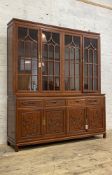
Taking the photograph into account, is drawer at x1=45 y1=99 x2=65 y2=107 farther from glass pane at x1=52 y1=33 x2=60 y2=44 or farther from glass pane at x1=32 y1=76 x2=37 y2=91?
glass pane at x1=52 y1=33 x2=60 y2=44

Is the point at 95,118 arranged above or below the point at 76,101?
below

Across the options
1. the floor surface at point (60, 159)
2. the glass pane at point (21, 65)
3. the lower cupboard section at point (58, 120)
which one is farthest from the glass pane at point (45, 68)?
the floor surface at point (60, 159)

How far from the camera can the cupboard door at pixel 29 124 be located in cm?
352

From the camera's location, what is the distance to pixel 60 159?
10.3ft

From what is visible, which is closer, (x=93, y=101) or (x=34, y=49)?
(x=34, y=49)

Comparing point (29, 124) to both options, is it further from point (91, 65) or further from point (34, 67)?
point (91, 65)

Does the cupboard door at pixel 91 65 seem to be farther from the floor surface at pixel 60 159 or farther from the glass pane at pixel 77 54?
the floor surface at pixel 60 159

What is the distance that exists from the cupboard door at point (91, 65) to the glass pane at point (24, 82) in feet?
3.72

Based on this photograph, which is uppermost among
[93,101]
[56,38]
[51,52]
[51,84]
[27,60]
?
[56,38]

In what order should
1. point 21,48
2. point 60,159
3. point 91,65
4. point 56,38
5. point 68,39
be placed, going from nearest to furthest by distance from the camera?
1. point 60,159
2. point 21,48
3. point 56,38
4. point 68,39
5. point 91,65

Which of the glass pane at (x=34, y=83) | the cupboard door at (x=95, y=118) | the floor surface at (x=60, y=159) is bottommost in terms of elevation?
the floor surface at (x=60, y=159)

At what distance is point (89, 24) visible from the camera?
5027 millimetres

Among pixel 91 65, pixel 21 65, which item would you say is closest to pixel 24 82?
pixel 21 65

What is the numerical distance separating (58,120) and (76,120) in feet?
1.23
